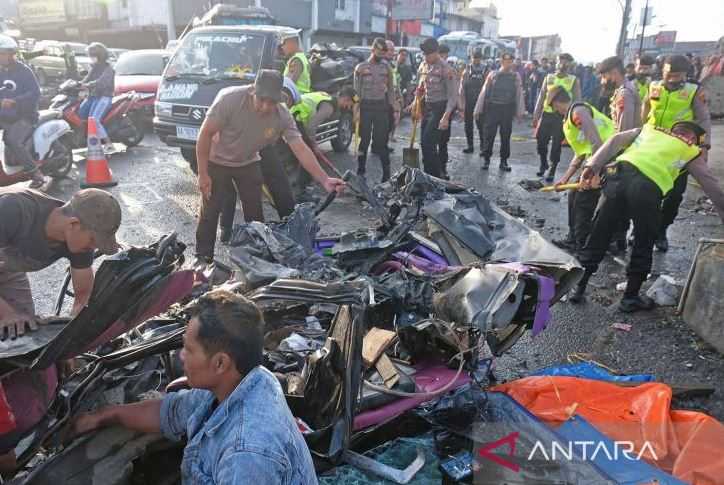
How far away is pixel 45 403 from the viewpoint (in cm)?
209

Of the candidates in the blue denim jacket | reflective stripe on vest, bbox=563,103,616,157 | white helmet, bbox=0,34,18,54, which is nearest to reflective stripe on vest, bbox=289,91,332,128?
reflective stripe on vest, bbox=563,103,616,157

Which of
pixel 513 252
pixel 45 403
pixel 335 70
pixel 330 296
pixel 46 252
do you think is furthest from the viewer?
pixel 335 70

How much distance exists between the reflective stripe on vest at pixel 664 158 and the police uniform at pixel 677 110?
1476 mm

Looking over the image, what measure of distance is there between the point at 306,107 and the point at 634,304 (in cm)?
481

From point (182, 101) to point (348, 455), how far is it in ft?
21.6

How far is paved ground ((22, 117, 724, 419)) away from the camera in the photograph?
3814 millimetres

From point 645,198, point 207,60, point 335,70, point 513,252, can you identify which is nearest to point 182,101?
point 207,60

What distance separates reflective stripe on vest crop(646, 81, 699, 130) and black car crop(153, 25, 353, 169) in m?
5.19

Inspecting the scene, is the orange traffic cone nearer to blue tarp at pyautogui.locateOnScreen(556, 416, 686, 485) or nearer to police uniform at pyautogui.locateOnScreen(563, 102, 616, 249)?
police uniform at pyautogui.locateOnScreen(563, 102, 616, 249)

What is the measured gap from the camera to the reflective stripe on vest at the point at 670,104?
5570mm

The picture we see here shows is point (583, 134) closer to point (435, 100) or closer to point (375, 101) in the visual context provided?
point (435, 100)

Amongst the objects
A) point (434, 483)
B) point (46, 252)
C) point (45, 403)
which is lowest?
point (434, 483)

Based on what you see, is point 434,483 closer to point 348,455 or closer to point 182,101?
point 348,455

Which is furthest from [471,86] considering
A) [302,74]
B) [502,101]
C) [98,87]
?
[98,87]
